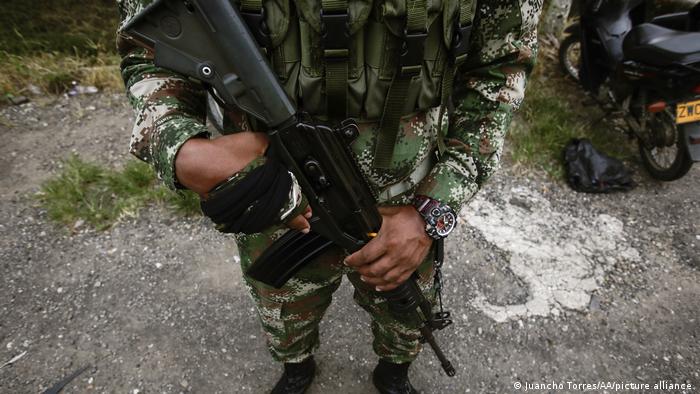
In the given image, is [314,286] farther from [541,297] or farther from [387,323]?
[541,297]

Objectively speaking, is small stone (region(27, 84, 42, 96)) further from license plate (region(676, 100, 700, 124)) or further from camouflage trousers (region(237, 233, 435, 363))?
license plate (region(676, 100, 700, 124))

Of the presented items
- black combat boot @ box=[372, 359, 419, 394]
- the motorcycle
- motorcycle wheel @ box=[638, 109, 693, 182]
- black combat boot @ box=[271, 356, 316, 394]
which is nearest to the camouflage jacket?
black combat boot @ box=[372, 359, 419, 394]

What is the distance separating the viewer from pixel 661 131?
3.04 meters

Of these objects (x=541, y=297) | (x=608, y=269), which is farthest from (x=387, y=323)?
(x=608, y=269)

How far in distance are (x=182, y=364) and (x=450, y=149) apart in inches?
65.3

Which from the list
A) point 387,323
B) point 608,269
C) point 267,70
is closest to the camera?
point 267,70

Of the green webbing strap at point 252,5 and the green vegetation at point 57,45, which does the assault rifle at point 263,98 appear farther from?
the green vegetation at point 57,45

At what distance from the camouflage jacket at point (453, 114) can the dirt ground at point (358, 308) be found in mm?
1232

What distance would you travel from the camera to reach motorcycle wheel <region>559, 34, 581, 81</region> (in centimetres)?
404

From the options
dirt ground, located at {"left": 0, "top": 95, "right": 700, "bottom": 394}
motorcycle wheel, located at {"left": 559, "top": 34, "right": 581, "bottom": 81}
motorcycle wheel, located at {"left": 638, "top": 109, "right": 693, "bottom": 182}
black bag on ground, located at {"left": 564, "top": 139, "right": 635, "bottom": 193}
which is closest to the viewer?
dirt ground, located at {"left": 0, "top": 95, "right": 700, "bottom": 394}

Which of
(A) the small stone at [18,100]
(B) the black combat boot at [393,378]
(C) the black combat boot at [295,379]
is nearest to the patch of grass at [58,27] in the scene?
(A) the small stone at [18,100]

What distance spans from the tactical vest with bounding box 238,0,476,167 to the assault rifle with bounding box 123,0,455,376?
0.08 m

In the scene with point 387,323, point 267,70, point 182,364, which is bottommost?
point 182,364

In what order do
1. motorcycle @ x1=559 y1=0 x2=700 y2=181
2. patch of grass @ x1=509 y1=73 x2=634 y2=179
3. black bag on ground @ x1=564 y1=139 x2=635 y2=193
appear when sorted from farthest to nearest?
patch of grass @ x1=509 y1=73 x2=634 y2=179 → black bag on ground @ x1=564 y1=139 x2=635 y2=193 → motorcycle @ x1=559 y1=0 x2=700 y2=181
